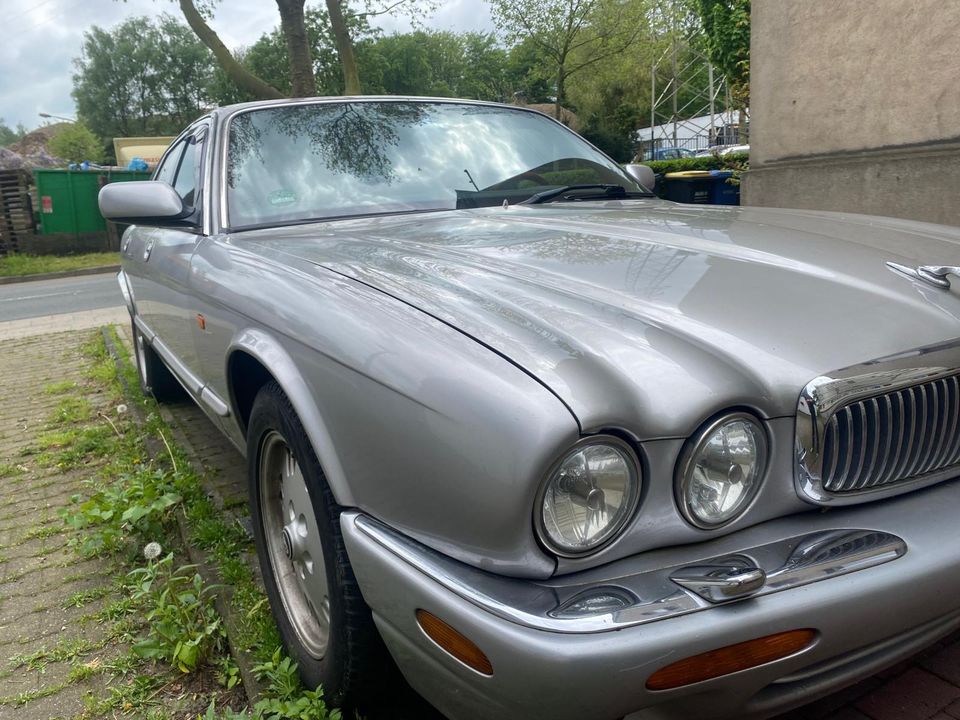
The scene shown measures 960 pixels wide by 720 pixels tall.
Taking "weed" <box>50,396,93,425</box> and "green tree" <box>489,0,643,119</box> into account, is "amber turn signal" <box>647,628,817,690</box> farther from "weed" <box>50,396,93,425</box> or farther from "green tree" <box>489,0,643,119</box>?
"green tree" <box>489,0,643,119</box>

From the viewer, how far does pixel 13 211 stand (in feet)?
62.6

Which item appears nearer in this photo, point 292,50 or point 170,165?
point 170,165

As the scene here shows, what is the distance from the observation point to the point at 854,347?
153 cm

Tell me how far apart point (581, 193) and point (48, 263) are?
18087mm

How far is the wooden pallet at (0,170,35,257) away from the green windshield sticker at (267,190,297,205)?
64.2 ft

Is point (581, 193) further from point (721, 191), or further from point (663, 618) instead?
point (721, 191)

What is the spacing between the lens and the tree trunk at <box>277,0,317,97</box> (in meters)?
11.3

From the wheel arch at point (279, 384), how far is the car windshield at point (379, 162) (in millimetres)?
600

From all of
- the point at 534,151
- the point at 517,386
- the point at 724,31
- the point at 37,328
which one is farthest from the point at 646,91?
the point at 517,386

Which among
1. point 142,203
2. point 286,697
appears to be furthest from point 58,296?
point 286,697

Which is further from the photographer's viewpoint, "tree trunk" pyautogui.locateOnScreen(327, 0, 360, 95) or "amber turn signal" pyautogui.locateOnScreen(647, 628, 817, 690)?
"tree trunk" pyautogui.locateOnScreen(327, 0, 360, 95)

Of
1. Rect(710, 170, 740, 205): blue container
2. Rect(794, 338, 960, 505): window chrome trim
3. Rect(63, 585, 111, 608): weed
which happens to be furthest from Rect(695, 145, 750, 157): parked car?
Rect(63, 585, 111, 608): weed

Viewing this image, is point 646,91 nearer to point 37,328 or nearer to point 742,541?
point 37,328

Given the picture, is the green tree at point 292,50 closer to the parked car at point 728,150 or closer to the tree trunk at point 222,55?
the tree trunk at point 222,55
